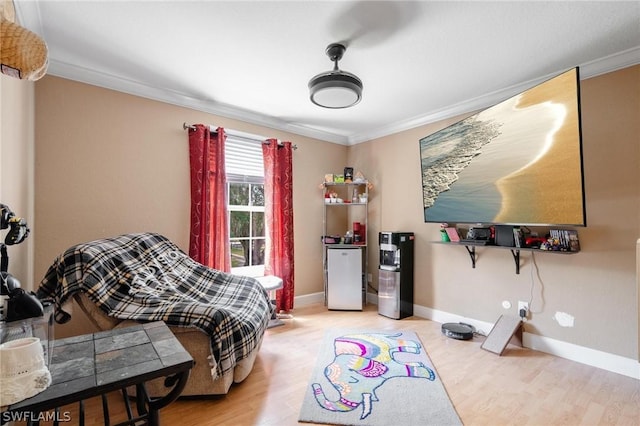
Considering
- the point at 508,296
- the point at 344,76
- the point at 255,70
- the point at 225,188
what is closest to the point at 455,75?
the point at 344,76

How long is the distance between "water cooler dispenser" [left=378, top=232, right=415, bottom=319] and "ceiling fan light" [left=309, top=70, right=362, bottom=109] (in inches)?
69.4

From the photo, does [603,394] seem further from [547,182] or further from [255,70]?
[255,70]

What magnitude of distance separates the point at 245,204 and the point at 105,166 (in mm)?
1431

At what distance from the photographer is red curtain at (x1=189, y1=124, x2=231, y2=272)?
2.97m

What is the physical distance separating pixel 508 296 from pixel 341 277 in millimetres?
1778

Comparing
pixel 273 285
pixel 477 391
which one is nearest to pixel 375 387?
pixel 477 391

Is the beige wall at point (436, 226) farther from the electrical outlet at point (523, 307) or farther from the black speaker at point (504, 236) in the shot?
the black speaker at point (504, 236)

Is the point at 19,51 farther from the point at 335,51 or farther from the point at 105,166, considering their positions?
the point at 105,166

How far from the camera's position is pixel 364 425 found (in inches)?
64.6

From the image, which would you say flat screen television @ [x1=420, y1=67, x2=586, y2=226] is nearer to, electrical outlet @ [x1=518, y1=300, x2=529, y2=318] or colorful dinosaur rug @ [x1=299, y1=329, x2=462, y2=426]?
electrical outlet @ [x1=518, y1=300, x2=529, y2=318]

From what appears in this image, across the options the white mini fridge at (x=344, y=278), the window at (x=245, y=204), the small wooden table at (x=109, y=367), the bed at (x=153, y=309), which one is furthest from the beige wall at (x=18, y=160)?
the white mini fridge at (x=344, y=278)

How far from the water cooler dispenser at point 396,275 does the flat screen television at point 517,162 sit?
569mm

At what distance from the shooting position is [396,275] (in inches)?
135

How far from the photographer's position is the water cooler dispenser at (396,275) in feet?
11.2
